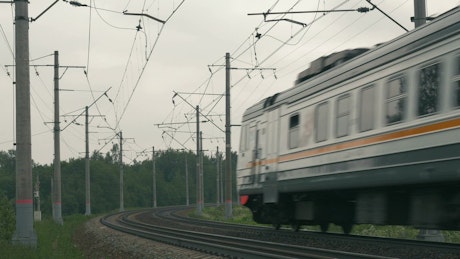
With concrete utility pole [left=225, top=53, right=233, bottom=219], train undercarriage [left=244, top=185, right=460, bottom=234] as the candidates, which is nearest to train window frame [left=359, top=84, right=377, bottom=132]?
train undercarriage [left=244, top=185, right=460, bottom=234]

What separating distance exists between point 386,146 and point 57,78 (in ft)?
98.7

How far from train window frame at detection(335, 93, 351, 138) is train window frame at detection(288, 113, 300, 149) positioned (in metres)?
2.32

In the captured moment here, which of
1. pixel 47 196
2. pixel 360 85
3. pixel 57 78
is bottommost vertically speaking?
pixel 47 196

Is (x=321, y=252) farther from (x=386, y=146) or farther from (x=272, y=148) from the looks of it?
(x=272, y=148)

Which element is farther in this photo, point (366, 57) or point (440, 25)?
point (366, 57)

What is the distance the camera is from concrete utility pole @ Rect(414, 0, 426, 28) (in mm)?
17750

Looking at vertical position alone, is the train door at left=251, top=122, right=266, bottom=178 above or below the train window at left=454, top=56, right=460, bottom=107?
below

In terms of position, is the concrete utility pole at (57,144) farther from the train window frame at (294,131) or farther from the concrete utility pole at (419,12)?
the concrete utility pole at (419,12)

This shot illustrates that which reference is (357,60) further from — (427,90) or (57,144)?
(57,144)

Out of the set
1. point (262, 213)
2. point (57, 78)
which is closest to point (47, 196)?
point (57, 78)

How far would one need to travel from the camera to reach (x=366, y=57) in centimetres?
1476

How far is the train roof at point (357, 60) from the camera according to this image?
1205 centimetres

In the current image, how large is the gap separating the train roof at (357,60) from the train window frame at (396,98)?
1.38 feet

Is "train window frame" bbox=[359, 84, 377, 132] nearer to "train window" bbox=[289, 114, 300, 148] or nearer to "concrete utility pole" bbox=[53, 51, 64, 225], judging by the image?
"train window" bbox=[289, 114, 300, 148]
